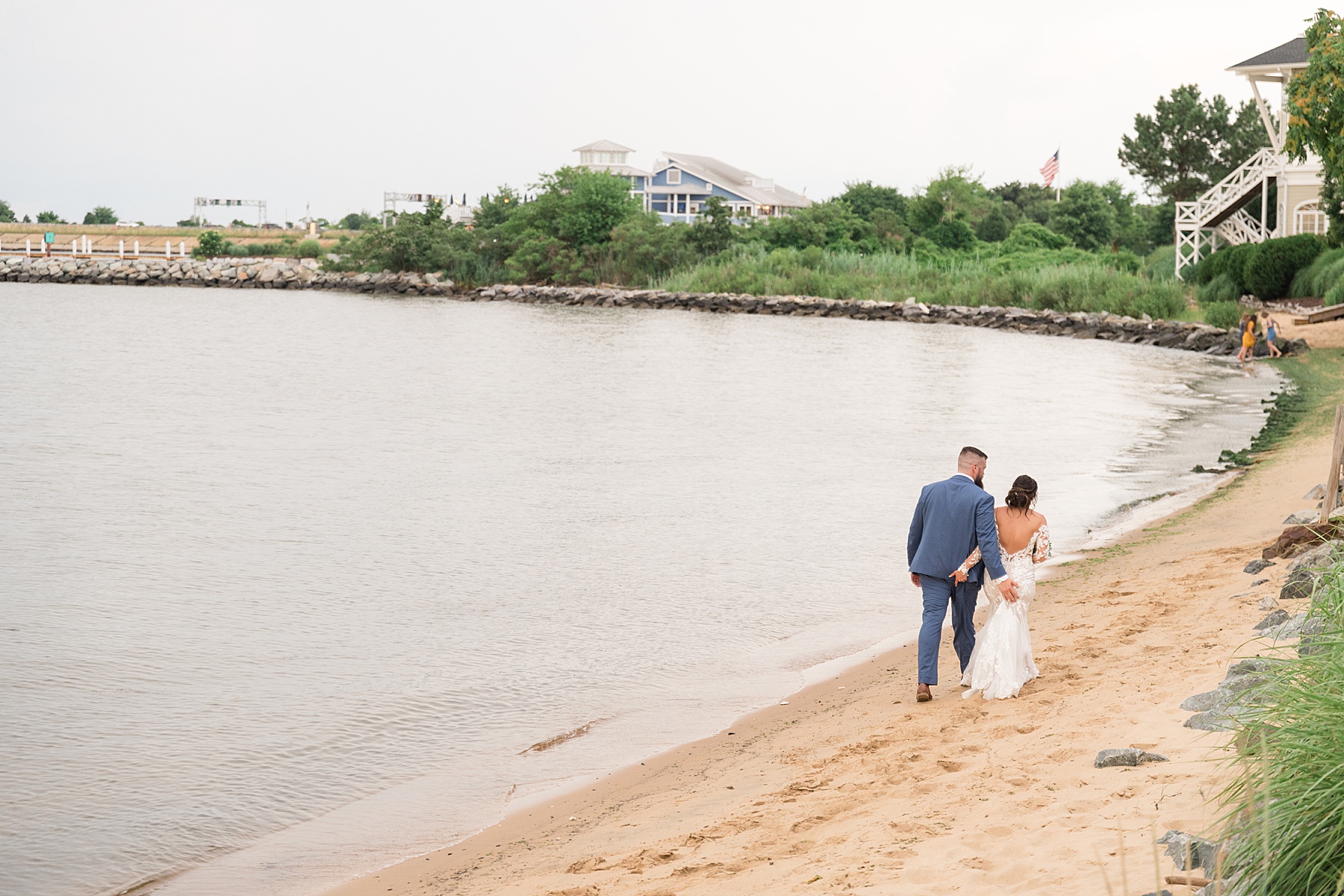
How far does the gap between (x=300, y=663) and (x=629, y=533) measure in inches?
250

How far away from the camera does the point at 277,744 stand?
9859 millimetres

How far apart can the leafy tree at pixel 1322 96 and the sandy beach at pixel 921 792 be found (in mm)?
17694

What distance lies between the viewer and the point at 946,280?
72250 millimetres

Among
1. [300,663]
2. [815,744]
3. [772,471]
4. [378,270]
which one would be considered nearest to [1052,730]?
[815,744]

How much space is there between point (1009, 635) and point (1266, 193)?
49.8 metres

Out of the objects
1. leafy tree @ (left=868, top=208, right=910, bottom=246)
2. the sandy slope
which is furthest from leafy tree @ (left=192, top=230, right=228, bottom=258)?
the sandy slope

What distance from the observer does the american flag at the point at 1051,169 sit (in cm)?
6550

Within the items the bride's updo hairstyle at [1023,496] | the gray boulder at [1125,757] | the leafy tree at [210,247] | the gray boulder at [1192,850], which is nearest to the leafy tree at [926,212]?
the leafy tree at [210,247]

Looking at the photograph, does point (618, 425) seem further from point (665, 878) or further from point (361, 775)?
point (665, 878)

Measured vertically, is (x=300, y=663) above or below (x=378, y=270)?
below

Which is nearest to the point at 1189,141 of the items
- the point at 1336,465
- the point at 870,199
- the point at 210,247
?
the point at 870,199

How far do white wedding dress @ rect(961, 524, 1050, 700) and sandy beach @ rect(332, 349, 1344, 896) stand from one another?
0.15 meters

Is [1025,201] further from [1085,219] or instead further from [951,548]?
[951,548]

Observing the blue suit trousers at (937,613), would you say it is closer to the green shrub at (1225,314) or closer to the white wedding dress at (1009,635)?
the white wedding dress at (1009,635)
